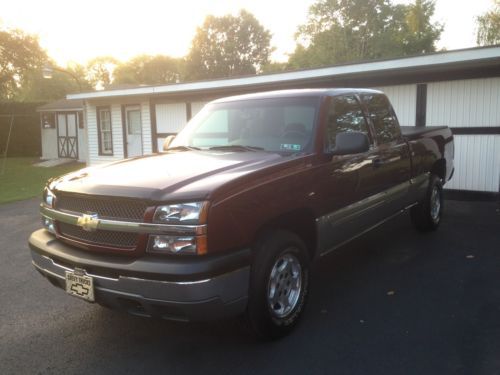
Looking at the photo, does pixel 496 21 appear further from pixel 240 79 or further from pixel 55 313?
pixel 55 313

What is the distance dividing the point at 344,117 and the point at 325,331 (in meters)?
2.03

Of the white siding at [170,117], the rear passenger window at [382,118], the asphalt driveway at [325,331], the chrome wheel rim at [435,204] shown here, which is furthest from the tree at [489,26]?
the asphalt driveway at [325,331]

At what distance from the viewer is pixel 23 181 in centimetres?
1534

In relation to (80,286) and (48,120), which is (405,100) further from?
(48,120)

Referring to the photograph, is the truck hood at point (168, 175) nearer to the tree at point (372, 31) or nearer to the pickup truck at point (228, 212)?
the pickup truck at point (228, 212)

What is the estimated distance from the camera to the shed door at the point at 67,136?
23.3 meters

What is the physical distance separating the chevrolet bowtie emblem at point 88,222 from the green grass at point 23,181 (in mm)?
9179

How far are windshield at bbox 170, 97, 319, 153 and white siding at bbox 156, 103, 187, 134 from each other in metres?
9.67

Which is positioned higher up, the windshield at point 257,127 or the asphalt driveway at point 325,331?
the windshield at point 257,127

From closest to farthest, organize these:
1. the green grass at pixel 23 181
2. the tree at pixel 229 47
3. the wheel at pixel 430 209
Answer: the wheel at pixel 430 209 → the green grass at pixel 23 181 → the tree at pixel 229 47

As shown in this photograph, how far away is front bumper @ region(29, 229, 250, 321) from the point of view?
277cm

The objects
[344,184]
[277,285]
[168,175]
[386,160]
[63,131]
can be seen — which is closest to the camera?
[168,175]

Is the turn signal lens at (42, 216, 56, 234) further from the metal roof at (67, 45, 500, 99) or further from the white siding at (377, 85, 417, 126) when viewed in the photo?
the white siding at (377, 85, 417, 126)

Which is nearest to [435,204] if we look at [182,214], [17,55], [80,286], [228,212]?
[228,212]
